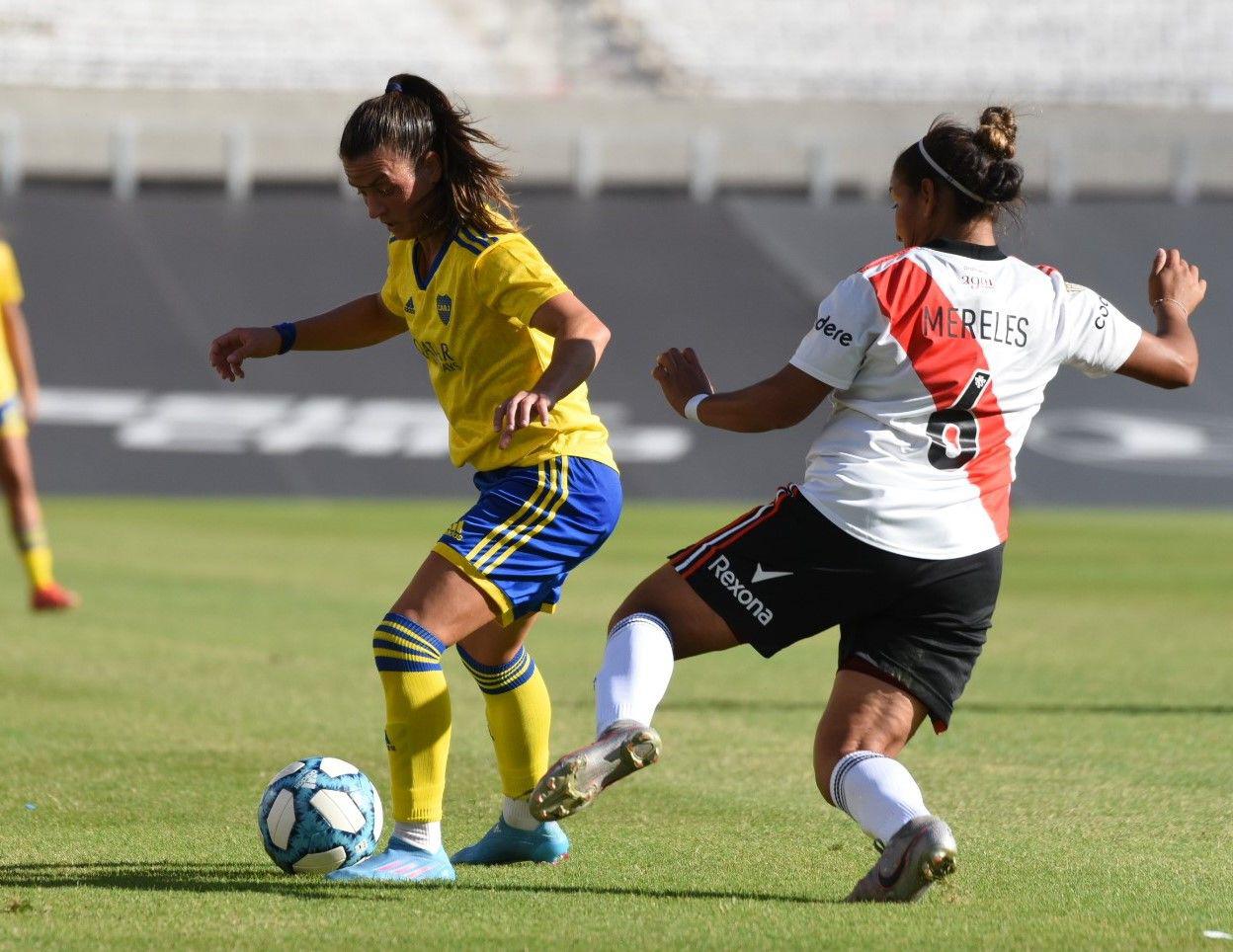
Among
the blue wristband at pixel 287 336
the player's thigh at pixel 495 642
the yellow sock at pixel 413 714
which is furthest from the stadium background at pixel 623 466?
the blue wristband at pixel 287 336

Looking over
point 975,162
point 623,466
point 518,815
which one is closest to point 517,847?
point 518,815

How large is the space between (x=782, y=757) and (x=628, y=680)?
8.19 feet

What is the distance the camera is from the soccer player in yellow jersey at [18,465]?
1016 cm

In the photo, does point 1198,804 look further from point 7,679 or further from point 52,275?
point 52,275

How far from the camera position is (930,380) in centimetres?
404

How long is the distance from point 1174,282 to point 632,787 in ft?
7.75

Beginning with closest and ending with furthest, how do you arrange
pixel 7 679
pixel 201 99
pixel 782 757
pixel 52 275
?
pixel 782 757
pixel 7 679
pixel 52 275
pixel 201 99

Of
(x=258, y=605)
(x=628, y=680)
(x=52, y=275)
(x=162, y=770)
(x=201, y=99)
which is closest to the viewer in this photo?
(x=628, y=680)

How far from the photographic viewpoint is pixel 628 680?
3.98 m

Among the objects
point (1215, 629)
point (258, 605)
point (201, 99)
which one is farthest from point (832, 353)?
point (201, 99)

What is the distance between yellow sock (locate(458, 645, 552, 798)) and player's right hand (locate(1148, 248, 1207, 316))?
6.16 feet

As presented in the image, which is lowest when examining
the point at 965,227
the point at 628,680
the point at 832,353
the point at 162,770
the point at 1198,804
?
the point at 162,770

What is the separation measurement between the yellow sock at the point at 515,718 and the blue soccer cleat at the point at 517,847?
0.38ft

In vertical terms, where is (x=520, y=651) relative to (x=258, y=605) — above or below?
above
